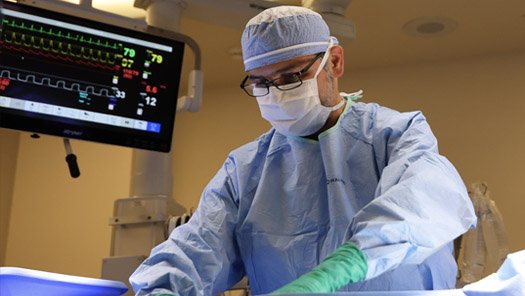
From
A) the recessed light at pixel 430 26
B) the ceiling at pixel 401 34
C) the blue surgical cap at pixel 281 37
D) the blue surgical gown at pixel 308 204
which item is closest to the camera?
the blue surgical gown at pixel 308 204

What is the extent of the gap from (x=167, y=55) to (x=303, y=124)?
0.97m

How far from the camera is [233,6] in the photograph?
2584 millimetres

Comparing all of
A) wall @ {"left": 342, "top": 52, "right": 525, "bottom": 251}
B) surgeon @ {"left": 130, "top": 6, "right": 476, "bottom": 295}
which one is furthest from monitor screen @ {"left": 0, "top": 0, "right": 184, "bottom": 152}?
wall @ {"left": 342, "top": 52, "right": 525, "bottom": 251}

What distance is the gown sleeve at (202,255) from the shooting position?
137 centimetres

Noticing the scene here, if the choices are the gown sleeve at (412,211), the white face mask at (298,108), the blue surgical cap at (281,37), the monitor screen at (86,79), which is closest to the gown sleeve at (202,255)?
the white face mask at (298,108)

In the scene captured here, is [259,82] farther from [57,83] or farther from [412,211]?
[57,83]

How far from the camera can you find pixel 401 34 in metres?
3.65

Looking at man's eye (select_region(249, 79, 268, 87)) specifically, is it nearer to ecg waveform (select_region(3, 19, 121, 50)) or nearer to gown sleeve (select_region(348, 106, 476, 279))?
gown sleeve (select_region(348, 106, 476, 279))

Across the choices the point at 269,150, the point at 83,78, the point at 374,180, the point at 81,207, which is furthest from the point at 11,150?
the point at 374,180

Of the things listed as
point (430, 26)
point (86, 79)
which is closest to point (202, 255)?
point (86, 79)

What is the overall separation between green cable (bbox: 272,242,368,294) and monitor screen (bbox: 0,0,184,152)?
4.50ft

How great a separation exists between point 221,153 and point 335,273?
3.32 meters

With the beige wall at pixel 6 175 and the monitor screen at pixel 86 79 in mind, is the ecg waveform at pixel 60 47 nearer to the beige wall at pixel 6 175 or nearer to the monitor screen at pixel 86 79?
the monitor screen at pixel 86 79

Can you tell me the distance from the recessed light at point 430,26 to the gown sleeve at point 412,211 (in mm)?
2204
